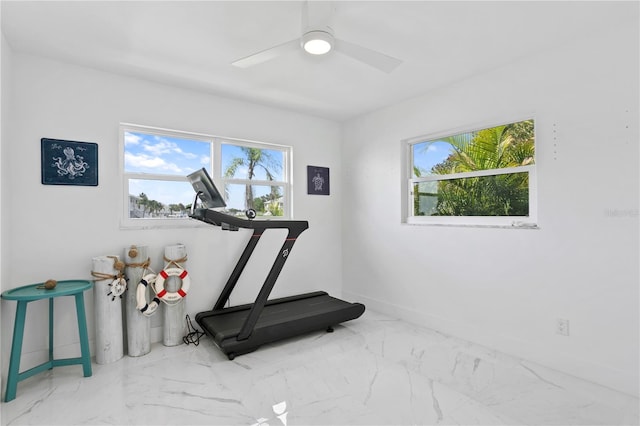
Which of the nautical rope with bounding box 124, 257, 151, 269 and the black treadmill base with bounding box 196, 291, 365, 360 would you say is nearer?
the black treadmill base with bounding box 196, 291, 365, 360

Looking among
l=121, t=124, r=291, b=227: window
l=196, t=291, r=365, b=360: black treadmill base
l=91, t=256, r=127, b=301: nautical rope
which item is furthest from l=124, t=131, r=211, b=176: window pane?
l=196, t=291, r=365, b=360: black treadmill base

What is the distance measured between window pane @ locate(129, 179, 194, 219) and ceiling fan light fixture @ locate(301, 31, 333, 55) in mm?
2032

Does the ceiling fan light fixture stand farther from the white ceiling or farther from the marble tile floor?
the marble tile floor

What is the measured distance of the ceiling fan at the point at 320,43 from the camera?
1.97 m

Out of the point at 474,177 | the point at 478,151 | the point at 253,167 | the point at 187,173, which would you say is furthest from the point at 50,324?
the point at 478,151

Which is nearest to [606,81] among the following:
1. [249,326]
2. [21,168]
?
[249,326]

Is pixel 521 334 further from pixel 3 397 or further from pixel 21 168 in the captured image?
pixel 21 168

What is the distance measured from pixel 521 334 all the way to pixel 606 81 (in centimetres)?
200

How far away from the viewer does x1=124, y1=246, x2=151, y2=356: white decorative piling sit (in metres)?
2.83

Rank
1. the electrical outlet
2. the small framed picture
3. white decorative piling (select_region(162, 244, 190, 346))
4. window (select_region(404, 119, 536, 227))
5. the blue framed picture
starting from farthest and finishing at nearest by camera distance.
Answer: the small framed picture → white decorative piling (select_region(162, 244, 190, 346)) → window (select_region(404, 119, 536, 227)) → the blue framed picture → the electrical outlet

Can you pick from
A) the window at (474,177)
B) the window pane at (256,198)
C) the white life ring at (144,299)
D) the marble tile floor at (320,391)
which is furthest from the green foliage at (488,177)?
the white life ring at (144,299)

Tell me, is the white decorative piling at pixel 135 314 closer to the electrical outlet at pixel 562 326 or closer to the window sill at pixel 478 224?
the window sill at pixel 478 224

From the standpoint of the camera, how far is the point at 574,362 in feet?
8.08

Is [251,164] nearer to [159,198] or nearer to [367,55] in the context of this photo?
[159,198]
